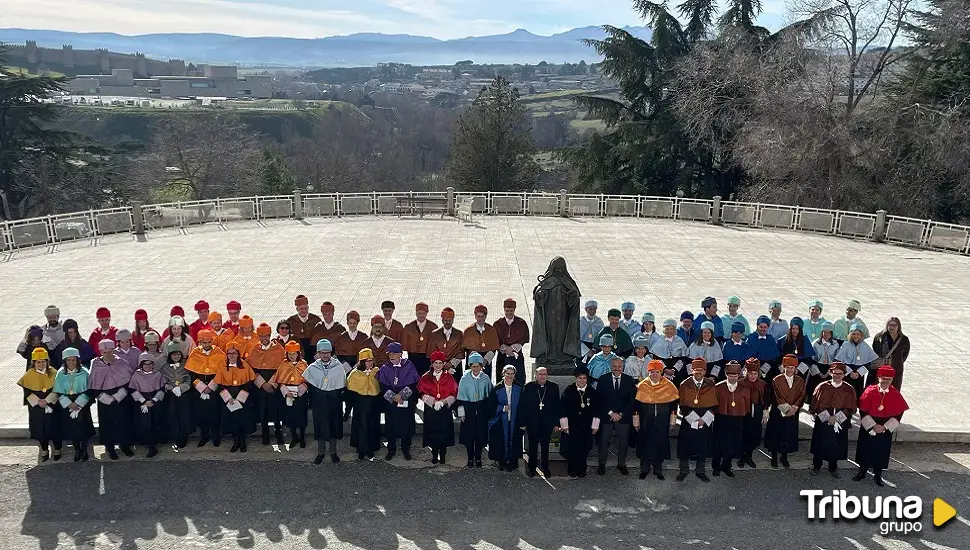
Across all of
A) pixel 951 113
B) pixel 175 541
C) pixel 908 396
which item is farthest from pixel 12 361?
pixel 951 113

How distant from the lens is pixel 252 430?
28.1 ft

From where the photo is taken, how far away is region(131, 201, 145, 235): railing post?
797 inches

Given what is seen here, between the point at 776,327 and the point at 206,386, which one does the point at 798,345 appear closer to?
the point at 776,327

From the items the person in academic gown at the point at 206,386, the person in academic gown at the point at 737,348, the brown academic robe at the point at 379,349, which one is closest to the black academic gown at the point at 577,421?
the person in academic gown at the point at 737,348

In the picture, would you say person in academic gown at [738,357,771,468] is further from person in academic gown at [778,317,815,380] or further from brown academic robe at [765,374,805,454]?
person in academic gown at [778,317,815,380]

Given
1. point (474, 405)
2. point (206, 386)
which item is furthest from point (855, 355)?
point (206, 386)

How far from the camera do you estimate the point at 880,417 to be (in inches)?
306

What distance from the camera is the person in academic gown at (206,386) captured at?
8.32 meters

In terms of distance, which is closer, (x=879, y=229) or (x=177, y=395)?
(x=177, y=395)

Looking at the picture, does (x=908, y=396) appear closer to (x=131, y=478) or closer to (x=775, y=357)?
(x=775, y=357)

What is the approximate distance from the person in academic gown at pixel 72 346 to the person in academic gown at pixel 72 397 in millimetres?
984

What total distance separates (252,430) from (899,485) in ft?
24.7

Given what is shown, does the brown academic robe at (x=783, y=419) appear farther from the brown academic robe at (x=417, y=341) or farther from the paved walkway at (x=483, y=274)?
the brown academic robe at (x=417, y=341)

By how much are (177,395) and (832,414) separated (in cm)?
Answer: 755
